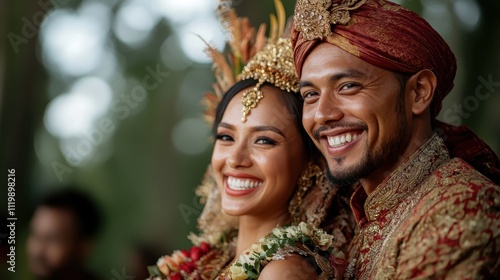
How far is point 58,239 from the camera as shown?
4785 millimetres

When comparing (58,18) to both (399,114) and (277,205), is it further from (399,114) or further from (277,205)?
(399,114)

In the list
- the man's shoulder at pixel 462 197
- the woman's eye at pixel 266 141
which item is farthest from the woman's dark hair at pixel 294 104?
the man's shoulder at pixel 462 197

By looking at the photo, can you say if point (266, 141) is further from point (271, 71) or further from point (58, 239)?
point (58, 239)

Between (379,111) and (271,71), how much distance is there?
78 centimetres

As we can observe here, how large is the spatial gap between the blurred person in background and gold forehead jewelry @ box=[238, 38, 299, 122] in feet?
7.16

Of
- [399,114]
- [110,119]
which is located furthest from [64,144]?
[399,114]

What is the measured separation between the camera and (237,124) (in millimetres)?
3174

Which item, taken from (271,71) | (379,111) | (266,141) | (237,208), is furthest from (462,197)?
(271,71)

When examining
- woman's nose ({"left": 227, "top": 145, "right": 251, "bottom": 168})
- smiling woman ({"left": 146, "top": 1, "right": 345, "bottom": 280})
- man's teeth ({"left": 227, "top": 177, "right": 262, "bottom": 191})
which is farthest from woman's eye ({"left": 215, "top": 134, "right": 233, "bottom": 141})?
man's teeth ({"left": 227, "top": 177, "right": 262, "bottom": 191})

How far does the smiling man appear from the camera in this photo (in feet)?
8.57

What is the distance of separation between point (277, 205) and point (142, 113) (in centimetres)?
621

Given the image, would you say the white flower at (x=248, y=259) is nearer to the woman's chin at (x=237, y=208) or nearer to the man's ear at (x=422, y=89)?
the woman's chin at (x=237, y=208)

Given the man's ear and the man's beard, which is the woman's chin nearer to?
the man's beard

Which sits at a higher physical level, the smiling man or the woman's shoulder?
the smiling man
